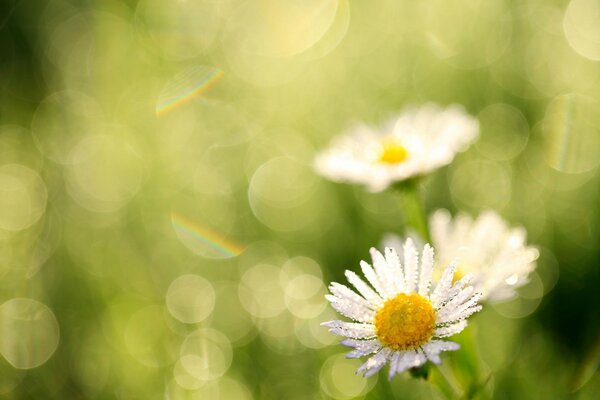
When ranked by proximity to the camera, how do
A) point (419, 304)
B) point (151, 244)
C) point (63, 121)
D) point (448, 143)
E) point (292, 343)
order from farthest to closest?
point (63, 121) → point (151, 244) → point (292, 343) → point (448, 143) → point (419, 304)

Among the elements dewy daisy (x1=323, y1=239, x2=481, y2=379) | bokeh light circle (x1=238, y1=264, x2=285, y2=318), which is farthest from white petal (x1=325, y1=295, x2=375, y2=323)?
bokeh light circle (x1=238, y1=264, x2=285, y2=318)

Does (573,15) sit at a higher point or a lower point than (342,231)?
higher

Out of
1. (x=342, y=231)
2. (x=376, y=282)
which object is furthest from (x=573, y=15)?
(x=376, y=282)

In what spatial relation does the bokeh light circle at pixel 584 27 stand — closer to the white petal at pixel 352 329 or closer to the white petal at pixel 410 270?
the white petal at pixel 410 270

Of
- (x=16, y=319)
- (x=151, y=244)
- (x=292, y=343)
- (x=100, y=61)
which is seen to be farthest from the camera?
(x=100, y=61)

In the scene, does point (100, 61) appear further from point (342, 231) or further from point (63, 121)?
point (342, 231)

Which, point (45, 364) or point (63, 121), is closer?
point (45, 364)

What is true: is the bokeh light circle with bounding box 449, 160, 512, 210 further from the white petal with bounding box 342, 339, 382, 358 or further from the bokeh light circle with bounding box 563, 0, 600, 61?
the white petal with bounding box 342, 339, 382, 358

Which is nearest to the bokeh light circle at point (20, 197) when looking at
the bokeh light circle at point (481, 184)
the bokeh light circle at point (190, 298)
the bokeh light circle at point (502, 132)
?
the bokeh light circle at point (190, 298)

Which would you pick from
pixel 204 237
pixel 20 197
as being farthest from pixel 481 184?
pixel 20 197

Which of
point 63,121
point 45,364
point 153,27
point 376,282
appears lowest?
point 45,364
